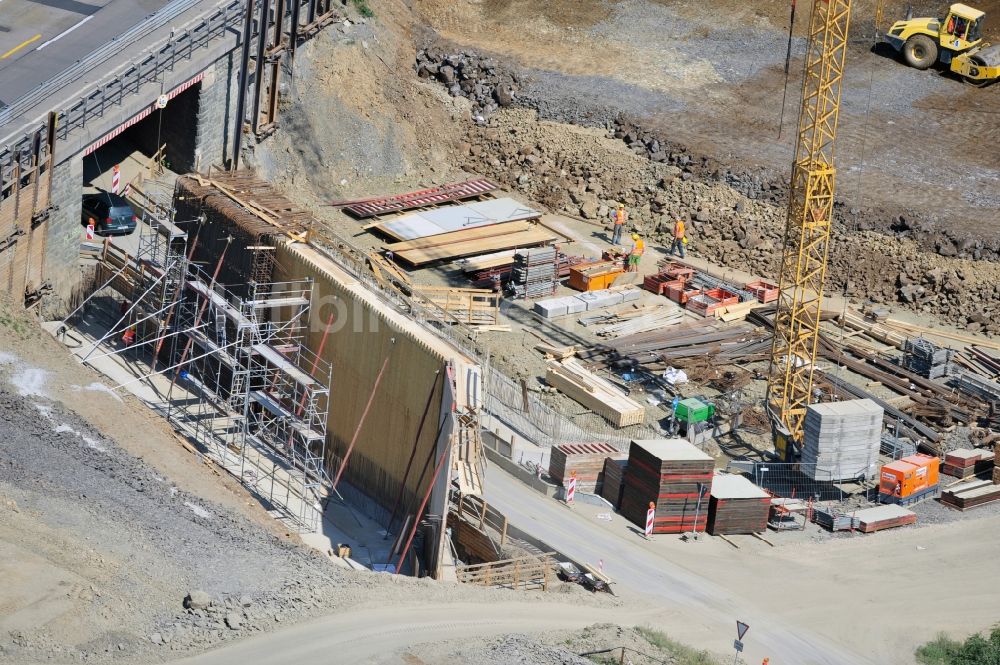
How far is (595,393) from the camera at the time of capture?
1800 inches

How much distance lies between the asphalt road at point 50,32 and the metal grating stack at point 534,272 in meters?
14.7

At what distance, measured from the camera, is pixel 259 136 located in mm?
53219

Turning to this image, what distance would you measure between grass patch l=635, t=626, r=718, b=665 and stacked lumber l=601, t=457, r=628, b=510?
267 inches

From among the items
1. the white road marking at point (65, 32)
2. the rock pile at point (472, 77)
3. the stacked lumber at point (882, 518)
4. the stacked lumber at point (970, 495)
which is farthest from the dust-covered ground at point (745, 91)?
the stacked lumber at point (882, 518)

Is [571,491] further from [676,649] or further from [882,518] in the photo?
[676,649]

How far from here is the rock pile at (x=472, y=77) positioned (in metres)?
60.3

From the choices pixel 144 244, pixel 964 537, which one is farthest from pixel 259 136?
pixel 964 537

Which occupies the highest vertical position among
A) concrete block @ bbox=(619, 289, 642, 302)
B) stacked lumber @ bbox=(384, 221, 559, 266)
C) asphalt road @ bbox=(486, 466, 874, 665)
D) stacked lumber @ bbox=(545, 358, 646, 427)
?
stacked lumber @ bbox=(384, 221, 559, 266)

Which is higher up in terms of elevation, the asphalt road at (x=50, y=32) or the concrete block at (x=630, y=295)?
the asphalt road at (x=50, y=32)

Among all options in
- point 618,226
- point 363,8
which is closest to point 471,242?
point 618,226

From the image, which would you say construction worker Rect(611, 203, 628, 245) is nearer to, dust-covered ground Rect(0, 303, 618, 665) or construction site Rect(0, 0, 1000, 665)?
construction site Rect(0, 0, 1000, 665)

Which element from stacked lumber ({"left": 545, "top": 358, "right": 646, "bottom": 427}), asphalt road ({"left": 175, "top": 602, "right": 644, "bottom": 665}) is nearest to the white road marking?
stacked lumber ({"left": 545, "top": 358, "right": 646, "bottom": 427})

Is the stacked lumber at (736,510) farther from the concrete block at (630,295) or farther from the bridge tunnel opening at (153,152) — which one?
the bridge tunnel opening at (153,152)

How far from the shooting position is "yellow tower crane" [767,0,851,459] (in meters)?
44.1
